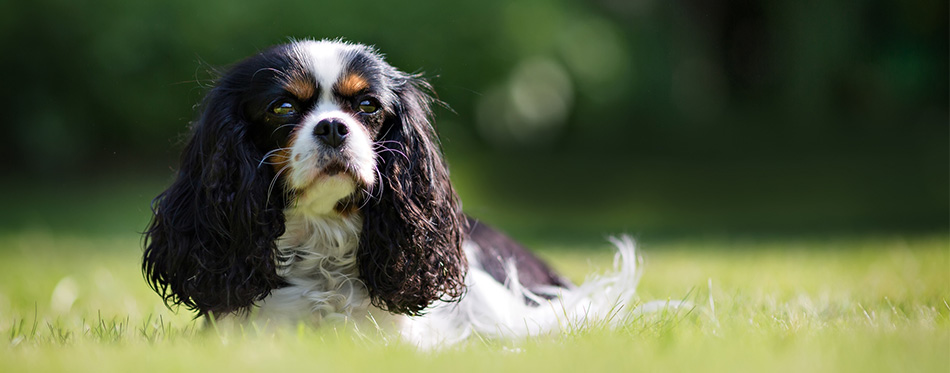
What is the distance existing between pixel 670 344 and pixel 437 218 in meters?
0.90

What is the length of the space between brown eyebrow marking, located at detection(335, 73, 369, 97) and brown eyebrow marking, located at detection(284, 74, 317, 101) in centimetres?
7

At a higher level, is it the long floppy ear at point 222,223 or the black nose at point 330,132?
the black nose at point 330,132

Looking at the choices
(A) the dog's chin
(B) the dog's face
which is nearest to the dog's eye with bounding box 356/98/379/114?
(B) the dog's face

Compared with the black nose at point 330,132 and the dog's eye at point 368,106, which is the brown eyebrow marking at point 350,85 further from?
the black nose at point 330,132

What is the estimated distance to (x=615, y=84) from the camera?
29.5 feet

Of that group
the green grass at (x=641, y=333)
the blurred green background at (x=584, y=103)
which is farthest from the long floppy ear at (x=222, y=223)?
the blurred green background at (x=584, y=103)

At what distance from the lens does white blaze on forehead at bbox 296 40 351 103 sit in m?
2.55

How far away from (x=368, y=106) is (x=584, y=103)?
658cm

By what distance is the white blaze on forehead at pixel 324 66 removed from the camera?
255 cm

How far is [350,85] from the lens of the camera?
101 inches

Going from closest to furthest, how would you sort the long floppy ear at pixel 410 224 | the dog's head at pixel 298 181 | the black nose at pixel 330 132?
1. the black nose at pixel 330 132
2. the dog's head at pixel 298 181
3. the long floppy ear at pixel 410 224

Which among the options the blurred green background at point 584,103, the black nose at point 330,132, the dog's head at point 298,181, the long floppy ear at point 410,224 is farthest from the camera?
the blurred green background at point 584,103

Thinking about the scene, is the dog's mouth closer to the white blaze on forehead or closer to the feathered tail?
the white blaze on forehead

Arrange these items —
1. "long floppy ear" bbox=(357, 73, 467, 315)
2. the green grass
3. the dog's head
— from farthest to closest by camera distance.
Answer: "long floppy ear" bbox=(357, 73, 467, 315)
the dog's head
the green grass
